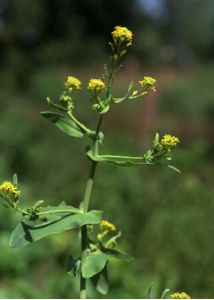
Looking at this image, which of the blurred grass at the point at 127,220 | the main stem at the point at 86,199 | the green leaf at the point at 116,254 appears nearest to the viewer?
the main stem at the point at 86,199

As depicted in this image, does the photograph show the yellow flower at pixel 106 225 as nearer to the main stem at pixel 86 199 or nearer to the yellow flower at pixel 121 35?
the main stem at pixel 86 199

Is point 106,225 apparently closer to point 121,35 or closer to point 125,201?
point 121,35

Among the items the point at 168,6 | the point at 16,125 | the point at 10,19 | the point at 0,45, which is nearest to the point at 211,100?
the point at 0,45

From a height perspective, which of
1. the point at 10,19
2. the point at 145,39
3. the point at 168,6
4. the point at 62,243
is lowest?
the point at 62,243

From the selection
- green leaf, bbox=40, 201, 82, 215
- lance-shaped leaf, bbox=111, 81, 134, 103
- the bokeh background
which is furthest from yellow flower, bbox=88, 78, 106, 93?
the bokeh background

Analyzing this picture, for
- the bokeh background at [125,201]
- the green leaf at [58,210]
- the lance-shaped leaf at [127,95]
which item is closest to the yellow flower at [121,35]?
the lance-shaped leaf at [127,95]

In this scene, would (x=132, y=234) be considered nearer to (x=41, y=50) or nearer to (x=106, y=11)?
(x=41, y=50)
